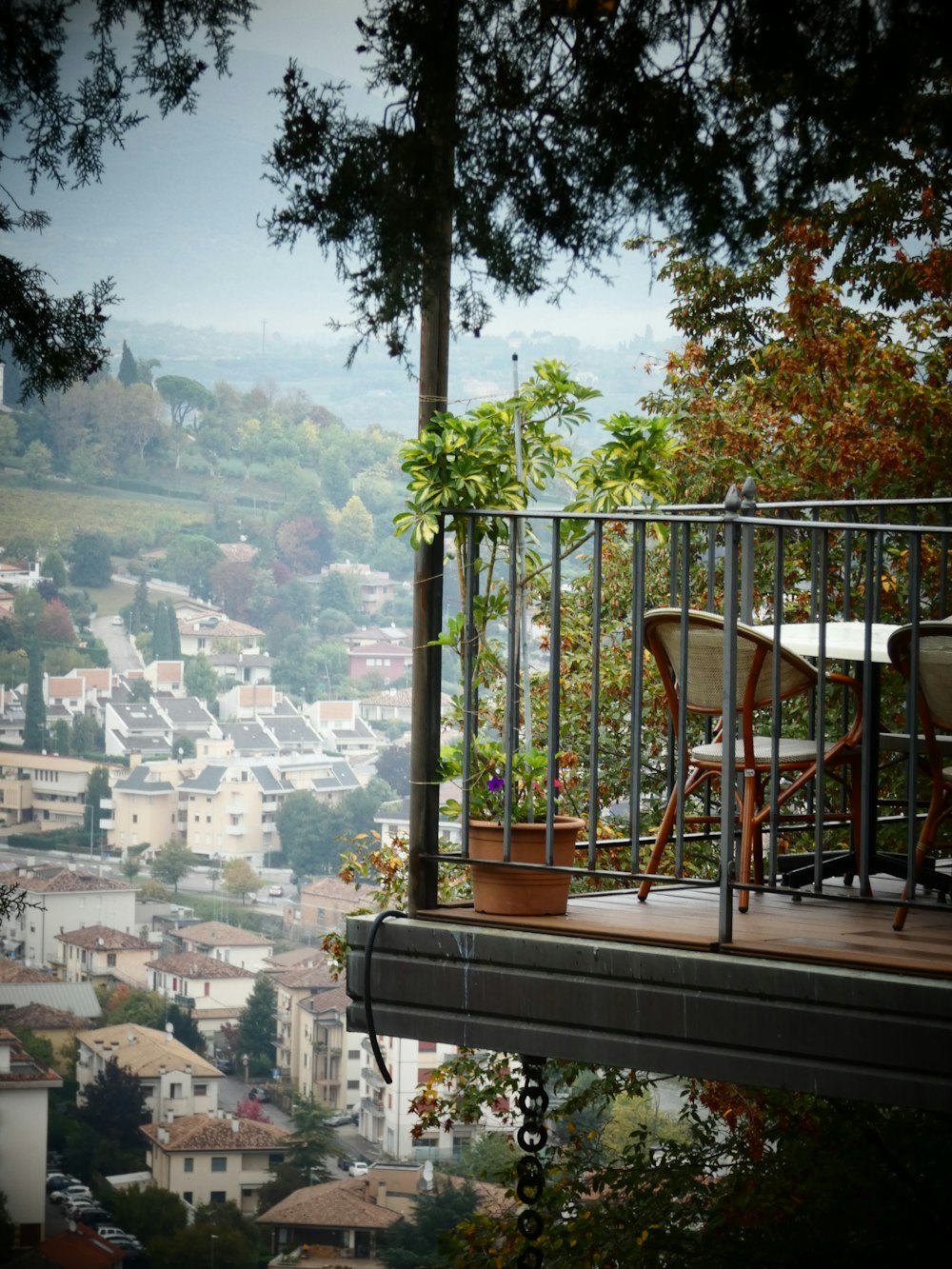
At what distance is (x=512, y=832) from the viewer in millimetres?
3754

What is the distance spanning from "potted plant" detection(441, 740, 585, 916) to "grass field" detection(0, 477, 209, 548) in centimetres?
3182

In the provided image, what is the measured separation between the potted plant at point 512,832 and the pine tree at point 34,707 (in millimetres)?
29592

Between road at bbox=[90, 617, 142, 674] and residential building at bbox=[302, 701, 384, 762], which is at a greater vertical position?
road at bbox=[90, 617, 142, 674]

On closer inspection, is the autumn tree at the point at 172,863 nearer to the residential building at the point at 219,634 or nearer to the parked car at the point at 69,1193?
the residential building at the point at 219,634

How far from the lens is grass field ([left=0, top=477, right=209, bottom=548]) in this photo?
3459 centimetres

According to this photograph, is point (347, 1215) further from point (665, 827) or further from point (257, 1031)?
point (665, 827)

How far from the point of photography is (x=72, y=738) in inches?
1286

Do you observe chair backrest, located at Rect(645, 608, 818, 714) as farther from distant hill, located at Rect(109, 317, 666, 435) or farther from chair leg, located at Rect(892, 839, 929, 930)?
distant hill, located at Rect(109, 317, 666, 435)

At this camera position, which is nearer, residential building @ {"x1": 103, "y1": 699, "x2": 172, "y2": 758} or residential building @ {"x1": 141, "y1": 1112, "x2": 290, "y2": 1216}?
residential building @ {"x1": 141, "y1": 1112, "x2": 290, "y2": 1216}

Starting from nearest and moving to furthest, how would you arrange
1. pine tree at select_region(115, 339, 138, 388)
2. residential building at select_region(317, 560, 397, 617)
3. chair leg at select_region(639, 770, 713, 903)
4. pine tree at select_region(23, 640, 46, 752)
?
chair leg at select_region(639, 770, 713, 903) → pine tree at select_region(23, 640, 46, 752) → residential building at select_region(317, 560, 397, 617) → pine tree at select_region(115, 339, 138, 388)

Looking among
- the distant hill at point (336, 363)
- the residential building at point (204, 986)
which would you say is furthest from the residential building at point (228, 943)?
the distant hill at point (336, 363)

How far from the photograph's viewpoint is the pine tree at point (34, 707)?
3228 centimetres

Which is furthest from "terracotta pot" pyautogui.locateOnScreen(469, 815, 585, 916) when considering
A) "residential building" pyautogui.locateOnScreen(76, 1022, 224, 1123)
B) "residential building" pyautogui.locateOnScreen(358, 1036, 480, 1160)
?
"residential building" pyautogui.locateOnScreen(76, 1022, 224, 1123)

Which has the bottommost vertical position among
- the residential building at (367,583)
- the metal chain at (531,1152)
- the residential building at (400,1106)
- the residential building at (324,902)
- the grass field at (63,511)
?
the residential building at (400,1106)
